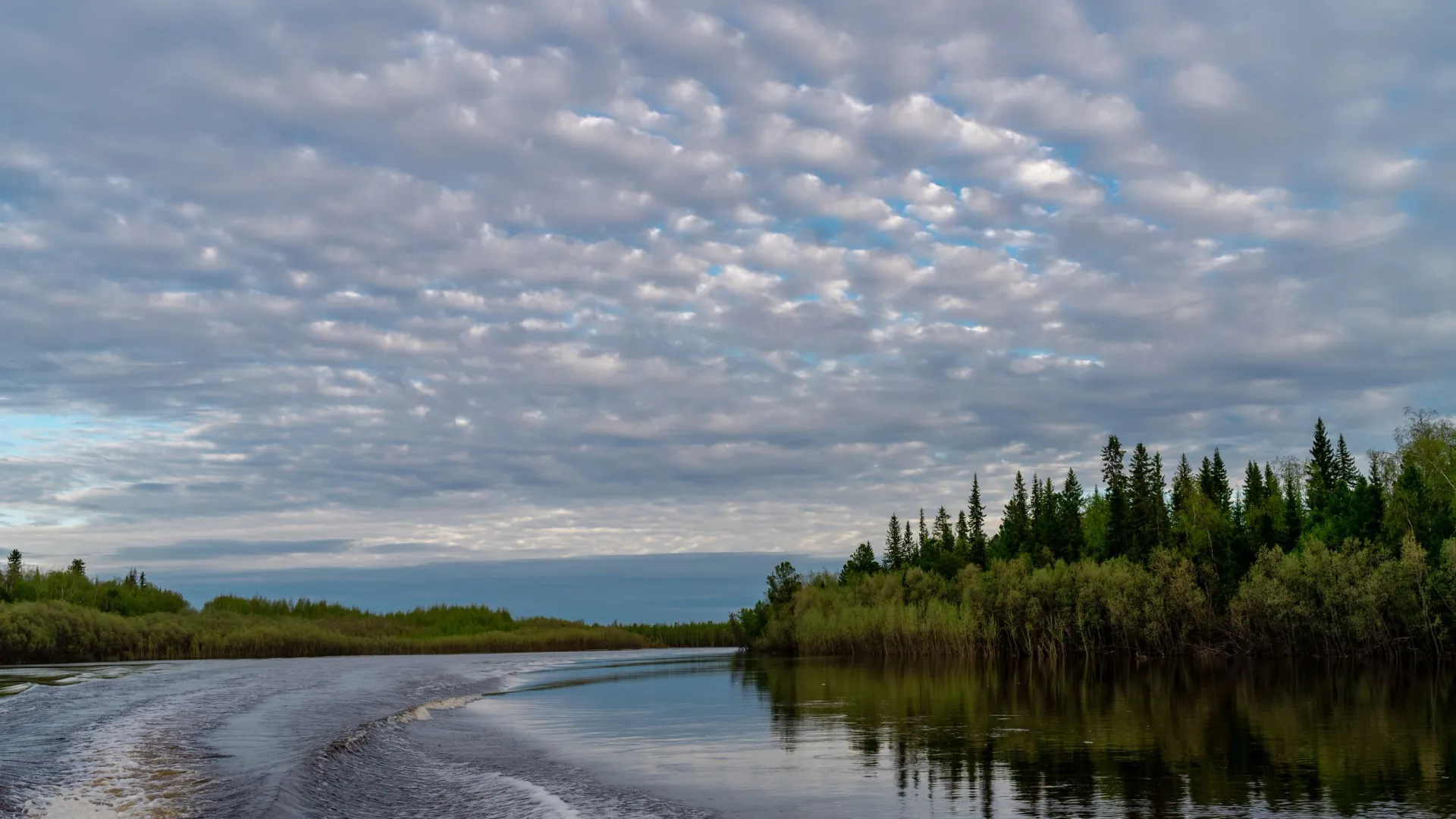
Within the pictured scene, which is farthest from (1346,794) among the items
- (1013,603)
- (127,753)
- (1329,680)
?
(1013,603)

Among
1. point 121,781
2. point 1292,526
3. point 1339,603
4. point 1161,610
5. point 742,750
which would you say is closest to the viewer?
point 121,781

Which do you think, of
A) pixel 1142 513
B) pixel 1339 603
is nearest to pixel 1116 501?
pixel 1142 513

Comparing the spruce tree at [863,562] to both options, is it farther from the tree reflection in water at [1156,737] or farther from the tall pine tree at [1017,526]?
the tree reflection in water at [1156,737]

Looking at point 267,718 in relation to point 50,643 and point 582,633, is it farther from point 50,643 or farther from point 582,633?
point 582,633

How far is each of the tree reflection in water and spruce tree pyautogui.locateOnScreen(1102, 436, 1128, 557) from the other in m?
55.8

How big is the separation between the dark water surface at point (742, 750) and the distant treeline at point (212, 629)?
5825 centimetres

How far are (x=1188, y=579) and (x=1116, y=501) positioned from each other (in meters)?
29.0

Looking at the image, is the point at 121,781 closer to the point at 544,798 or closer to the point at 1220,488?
the point at 544,798

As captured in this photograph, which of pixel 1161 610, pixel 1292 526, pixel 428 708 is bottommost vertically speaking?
pixel 428 708

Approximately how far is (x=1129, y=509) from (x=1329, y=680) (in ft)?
224

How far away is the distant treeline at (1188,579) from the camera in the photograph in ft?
294

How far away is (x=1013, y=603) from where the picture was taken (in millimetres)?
110812

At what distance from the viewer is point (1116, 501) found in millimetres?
131625

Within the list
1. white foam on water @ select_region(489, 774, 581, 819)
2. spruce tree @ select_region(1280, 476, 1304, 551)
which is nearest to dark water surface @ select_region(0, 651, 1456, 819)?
white foam on water @ select_region(489, 774, 581, 819)
